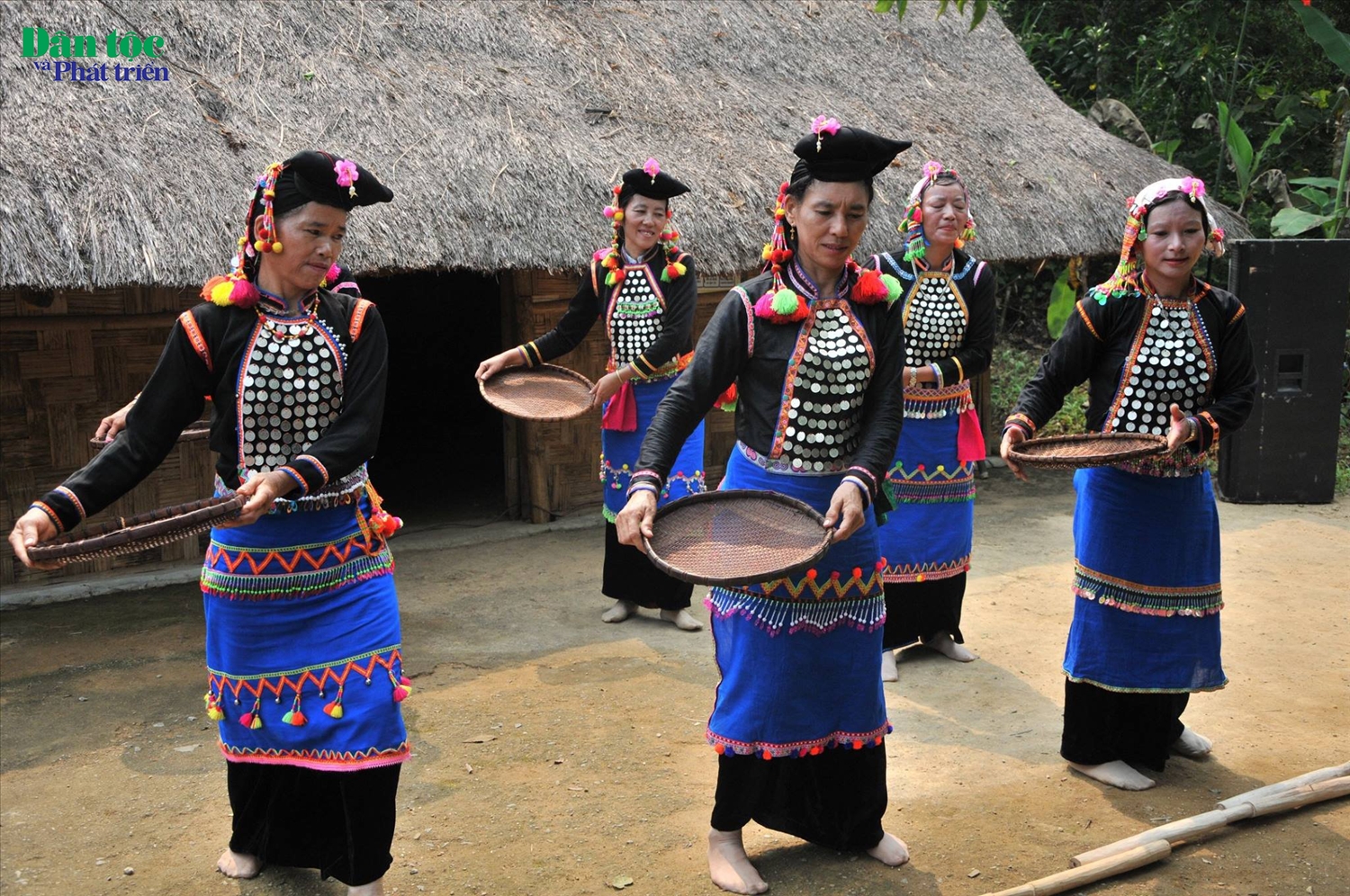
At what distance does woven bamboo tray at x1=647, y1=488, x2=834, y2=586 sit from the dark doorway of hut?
6133 mm

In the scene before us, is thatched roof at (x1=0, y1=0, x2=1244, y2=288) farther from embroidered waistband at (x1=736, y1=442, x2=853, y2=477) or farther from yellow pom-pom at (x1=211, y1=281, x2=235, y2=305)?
embroidered waistband at (x1=736, y1=442, x2=853, y2=477)

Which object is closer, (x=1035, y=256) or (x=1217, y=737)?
(x=1217, y=737)

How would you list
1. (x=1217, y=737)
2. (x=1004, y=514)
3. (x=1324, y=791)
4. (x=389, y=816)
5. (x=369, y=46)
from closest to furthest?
(x=389, y=816)
(x=1324, y=791)
(x=1217, y=737)
(x=369, y=46)
(x=1004, y=514)

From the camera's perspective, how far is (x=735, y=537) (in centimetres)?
289

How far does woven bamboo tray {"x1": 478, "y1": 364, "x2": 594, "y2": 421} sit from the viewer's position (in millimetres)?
5008

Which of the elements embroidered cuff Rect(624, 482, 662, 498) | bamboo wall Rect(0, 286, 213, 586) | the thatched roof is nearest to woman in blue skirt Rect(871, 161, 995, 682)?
embroidered cuff Rect(624, 482, 662, 498)

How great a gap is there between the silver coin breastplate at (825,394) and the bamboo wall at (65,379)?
4.42 meters

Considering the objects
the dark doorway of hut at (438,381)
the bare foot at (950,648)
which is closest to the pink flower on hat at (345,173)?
the bare foot at (950,648)

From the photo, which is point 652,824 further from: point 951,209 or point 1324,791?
point 951,209

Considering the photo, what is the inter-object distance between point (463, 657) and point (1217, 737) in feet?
9.96

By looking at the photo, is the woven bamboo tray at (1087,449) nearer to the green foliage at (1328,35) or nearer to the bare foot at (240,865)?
the green foliage at (1328,35)

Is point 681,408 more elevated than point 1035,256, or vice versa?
point 1035,256

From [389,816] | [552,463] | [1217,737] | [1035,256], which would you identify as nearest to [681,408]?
[389,816]

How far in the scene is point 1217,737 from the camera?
4.30 m
